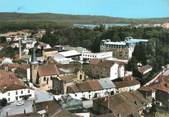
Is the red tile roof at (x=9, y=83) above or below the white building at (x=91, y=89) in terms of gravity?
above

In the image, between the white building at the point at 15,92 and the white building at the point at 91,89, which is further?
the white building at the point at 91,89

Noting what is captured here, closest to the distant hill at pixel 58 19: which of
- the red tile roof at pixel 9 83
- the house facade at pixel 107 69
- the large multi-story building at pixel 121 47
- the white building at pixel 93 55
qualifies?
the large multi-story building at pixel 121 47

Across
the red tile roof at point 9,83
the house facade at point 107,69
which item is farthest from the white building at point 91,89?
the house facade at point 107,69

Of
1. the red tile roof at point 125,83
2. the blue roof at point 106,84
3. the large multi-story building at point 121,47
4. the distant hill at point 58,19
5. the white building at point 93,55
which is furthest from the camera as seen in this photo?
the distant hill at point 58,19

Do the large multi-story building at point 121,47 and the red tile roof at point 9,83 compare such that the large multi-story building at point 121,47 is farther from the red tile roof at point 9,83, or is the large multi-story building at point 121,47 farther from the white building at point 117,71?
the red tile roof at point 9,83

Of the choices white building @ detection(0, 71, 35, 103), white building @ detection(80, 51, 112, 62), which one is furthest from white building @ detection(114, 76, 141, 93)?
white building @ detection(80, 51, 112, 62)

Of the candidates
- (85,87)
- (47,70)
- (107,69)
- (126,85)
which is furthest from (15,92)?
(107,69)

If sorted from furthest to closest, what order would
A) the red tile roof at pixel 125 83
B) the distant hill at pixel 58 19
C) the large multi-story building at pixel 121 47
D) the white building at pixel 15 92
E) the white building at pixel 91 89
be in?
the distant hill at pixel 58 19 < the large multi-story building at pixel 121 47 < the red tile roof at pixel 125 83 < the white building at pixel 91 89 < the white building at pixel 15 92

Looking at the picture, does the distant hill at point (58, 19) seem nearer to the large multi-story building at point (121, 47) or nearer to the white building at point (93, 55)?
the large multi-story building at point (121, 47)
